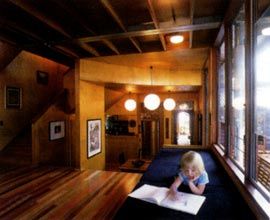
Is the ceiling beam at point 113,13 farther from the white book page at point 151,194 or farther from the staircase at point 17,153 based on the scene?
the staircase at point 17,153

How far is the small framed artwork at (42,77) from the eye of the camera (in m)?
7.52

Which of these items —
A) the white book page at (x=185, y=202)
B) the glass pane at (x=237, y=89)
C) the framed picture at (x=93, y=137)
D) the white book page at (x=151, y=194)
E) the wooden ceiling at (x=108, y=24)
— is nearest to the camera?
the white book page at (x=185, y=202)

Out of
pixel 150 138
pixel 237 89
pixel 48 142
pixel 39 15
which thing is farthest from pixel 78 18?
pixel 150 138

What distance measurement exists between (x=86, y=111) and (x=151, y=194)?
408cm

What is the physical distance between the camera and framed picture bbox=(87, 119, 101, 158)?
573 centimetres

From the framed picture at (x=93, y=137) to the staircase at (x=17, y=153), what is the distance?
1.63 metres

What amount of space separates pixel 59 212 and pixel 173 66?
185 inches

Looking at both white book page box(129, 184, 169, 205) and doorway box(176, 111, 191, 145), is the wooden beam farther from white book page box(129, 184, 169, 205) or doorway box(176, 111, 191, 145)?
doorway box(176, 111, 191, 145)

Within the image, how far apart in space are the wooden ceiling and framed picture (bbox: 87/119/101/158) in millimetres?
2136

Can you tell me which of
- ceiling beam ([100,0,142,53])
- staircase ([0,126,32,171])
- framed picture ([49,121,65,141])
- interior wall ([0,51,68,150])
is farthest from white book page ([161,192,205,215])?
interior wall ([0,51,68,150])

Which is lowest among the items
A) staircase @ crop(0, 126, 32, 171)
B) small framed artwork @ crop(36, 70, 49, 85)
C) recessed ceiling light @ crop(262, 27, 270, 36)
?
staircase @ crop(0, 126, 32, 171)

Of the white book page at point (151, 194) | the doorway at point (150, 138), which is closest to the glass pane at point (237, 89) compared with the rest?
the white book page at point (151, 194)

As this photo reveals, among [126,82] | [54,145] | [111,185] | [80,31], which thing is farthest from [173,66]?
[54,145]

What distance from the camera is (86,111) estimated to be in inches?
219
